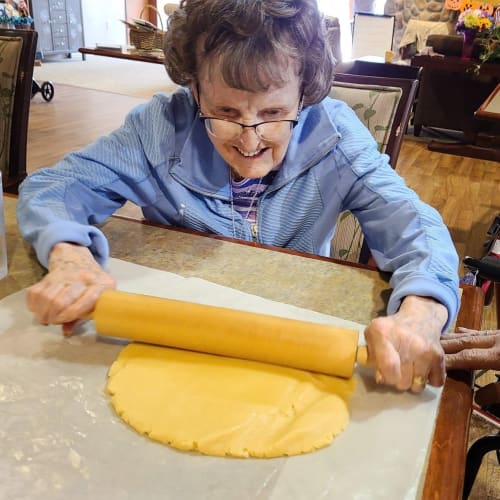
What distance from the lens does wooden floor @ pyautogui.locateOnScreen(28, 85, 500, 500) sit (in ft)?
10.5

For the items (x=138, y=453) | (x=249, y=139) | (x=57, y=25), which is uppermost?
(x=57, y=25)

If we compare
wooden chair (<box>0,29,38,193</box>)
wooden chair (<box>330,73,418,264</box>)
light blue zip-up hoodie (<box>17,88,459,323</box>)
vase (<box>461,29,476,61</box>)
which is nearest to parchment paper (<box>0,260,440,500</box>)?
light blue zip-up hoodie (<box>17,88,459,323</box>)

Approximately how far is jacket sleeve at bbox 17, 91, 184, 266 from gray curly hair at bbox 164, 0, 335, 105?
17 centimetres

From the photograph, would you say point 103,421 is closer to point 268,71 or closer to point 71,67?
point 268,71

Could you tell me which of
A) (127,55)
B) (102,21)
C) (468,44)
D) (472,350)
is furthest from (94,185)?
(102,21)

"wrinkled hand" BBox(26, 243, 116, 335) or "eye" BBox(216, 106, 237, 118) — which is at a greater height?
"eye" BBox(216, 106, 237, 118)

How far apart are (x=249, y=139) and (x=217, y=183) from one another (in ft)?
0.52

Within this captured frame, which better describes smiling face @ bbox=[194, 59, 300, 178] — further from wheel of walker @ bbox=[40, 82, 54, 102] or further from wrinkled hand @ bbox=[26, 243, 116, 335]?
wheel of walker @ bbox=[40, 82, 54, 102]

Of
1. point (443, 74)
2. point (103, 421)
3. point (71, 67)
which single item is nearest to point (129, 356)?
point (103, 421)

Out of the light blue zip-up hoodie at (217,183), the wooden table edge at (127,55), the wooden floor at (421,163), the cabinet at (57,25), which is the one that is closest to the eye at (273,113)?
the light blue zip-up hoodie at (217,183)

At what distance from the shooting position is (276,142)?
94 centimetres

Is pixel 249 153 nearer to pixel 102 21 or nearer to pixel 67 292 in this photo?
pixel 67 292

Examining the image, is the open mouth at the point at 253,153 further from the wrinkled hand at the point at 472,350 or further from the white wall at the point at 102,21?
the white wall at the point at 102,21

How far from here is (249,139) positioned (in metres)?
0.91
